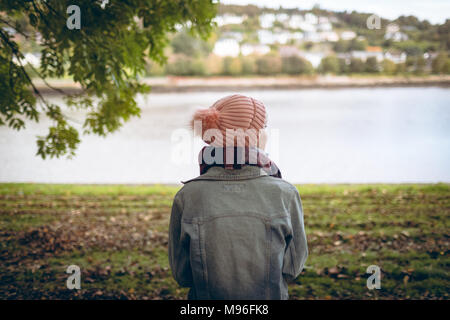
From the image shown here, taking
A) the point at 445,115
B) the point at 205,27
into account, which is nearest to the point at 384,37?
the point at 445,115

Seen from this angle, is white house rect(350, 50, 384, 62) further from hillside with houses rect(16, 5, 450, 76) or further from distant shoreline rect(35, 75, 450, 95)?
distant shoreline rect(35, 75, 450, 95)

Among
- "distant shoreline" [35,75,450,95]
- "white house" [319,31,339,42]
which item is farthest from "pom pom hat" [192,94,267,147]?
"distant shoreline" [35,75,450,95]

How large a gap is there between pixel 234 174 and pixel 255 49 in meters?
22.7

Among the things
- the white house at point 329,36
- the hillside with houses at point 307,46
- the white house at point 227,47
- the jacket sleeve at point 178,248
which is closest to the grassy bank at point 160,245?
the jacket sleeve at point 178,248

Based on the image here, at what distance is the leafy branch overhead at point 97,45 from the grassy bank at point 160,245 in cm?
156

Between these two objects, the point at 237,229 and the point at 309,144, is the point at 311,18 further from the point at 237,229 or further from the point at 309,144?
the point at 237,229

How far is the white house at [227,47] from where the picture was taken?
66.3 ft

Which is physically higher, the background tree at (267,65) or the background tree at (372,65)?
the background tree at (267,65)

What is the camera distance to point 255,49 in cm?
2330

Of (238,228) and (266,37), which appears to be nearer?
(238,228)

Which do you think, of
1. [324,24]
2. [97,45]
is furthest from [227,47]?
[97,45]

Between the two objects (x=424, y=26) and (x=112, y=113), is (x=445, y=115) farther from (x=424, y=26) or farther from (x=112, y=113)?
(x=112, y=113)

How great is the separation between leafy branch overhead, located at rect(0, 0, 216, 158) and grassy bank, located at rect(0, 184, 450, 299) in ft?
5.13

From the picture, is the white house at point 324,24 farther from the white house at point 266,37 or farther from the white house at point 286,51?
the white house at point 286,51
